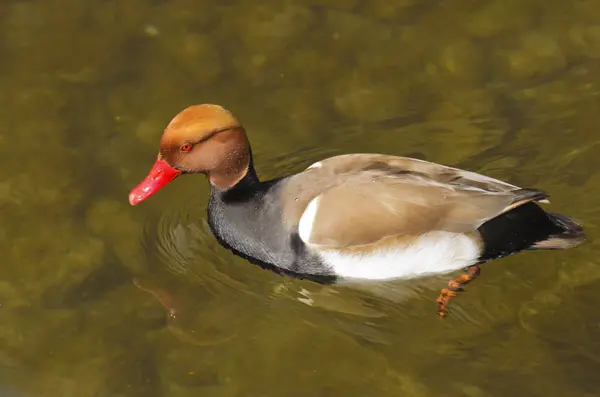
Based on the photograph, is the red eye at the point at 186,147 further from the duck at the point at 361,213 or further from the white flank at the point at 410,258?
the white flank at the point at 410,258

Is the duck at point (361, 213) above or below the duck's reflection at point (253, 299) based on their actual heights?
above

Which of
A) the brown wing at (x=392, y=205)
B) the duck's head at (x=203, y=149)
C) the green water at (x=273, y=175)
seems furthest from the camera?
the duck's head at (x=203, y=149)

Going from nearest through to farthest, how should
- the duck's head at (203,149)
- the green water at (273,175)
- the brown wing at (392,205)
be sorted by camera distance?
the green water at (273,175)
the brown wing at (392,205)
the duck's head at (203,149)

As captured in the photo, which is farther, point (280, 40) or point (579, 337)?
point (280, 40)

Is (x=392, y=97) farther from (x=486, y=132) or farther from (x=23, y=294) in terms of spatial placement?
(x=23, y=294)

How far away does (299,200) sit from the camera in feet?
14.6

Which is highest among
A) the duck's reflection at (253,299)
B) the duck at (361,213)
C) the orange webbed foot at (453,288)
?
the duck at (361,213)

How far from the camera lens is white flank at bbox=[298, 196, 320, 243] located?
14.4 feet

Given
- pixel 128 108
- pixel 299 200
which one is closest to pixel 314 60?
pixel 128 108

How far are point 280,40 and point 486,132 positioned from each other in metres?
1.52

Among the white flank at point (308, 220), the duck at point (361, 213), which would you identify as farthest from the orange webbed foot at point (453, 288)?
the white flank at point (308, 220)

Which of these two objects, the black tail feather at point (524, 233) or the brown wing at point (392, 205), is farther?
the black tail feather at point (524, 233)

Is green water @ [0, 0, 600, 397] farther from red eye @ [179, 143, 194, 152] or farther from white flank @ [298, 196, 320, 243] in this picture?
red eye @ [179, 143, 194, 152]

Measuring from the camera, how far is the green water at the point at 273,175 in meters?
4.20
